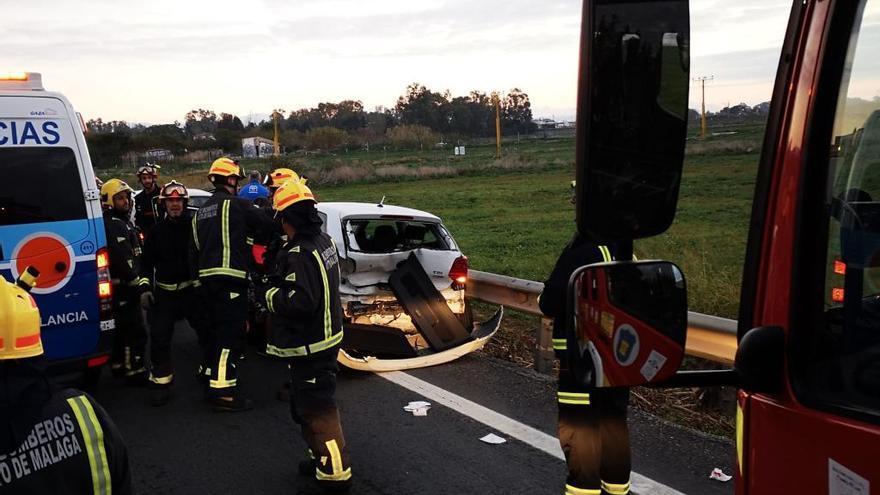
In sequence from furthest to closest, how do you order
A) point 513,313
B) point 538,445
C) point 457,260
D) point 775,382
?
point 513,313, point 457,260, point 538,445, point 775,382

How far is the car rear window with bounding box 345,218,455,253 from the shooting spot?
710 centimetres

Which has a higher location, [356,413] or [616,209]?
[616,209]

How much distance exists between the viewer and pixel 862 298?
1.50 m

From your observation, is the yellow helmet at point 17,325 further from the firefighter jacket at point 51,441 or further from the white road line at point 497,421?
the white road line at point 497,421

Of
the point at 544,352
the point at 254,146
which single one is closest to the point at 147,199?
the point at 544,352

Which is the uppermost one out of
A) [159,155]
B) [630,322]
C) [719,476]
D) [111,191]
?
→ [630,322]

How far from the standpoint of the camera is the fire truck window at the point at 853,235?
4.82 feet

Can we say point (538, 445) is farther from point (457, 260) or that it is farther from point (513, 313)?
point (513, 313)

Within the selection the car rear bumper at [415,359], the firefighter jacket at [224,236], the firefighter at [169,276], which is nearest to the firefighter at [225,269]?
the firefighter jacket at [224,236]

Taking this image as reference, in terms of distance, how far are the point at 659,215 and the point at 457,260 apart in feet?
17.8

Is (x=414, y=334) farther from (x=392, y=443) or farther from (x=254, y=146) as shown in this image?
(x=254, y=146)

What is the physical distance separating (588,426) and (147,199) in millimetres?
7993

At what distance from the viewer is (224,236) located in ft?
19.5

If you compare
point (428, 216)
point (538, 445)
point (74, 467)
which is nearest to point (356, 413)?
point (538, 445)
